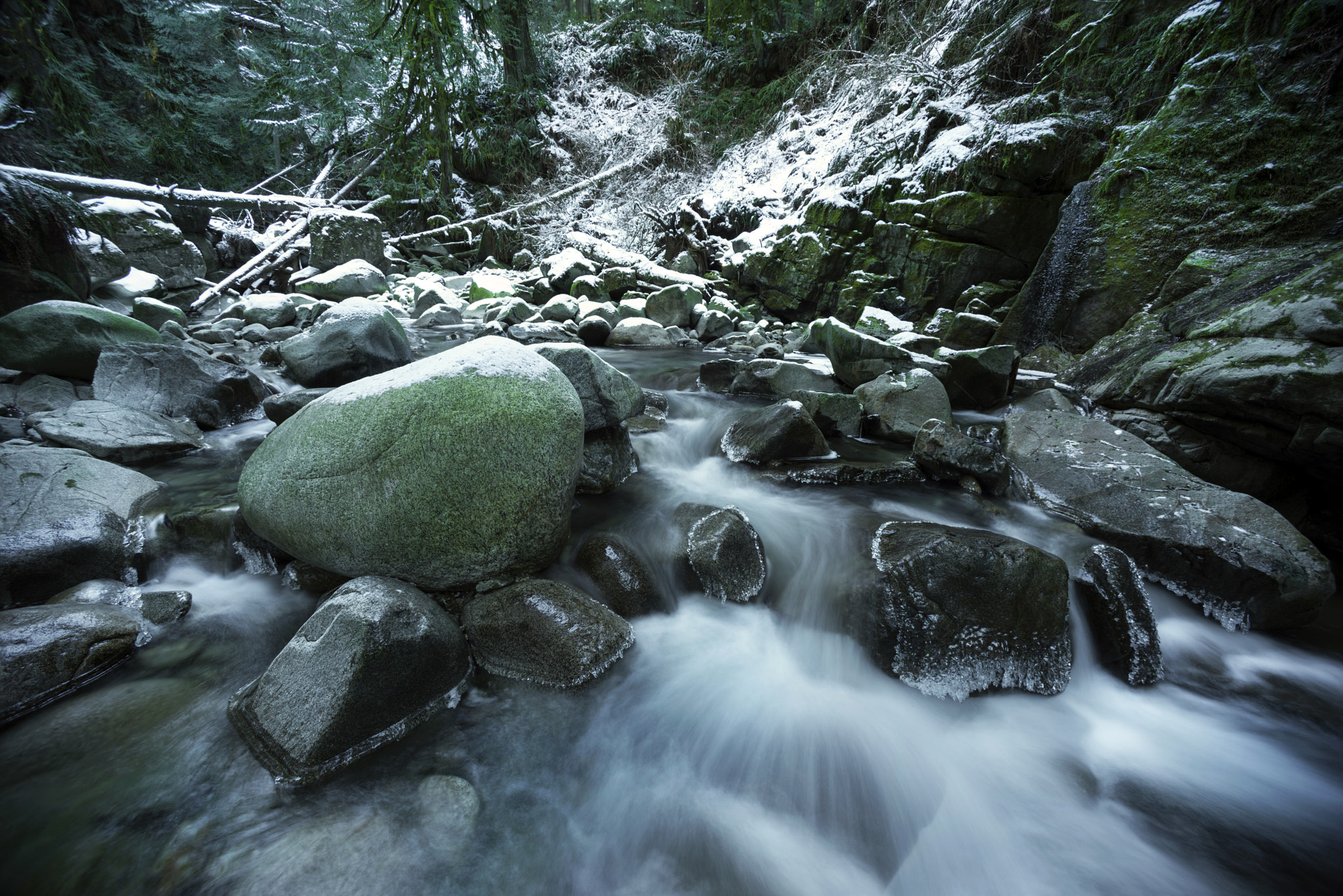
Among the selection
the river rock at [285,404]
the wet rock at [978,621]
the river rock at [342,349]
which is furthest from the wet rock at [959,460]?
the river rock at [342,349]

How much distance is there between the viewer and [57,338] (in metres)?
4.51

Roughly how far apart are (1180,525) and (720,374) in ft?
15.0

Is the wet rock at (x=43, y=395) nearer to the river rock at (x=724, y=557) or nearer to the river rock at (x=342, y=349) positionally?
the river rock at (x=342, y=349)

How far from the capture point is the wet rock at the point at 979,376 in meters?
5.59

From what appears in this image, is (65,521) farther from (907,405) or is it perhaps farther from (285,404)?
(907,405)

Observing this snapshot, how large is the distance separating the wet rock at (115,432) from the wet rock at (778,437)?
4.70m

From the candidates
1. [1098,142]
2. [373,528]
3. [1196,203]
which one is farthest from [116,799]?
[1098,142]

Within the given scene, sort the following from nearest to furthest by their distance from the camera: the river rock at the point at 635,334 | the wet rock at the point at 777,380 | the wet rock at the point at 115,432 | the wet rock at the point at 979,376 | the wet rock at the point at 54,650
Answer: the wet rock at the point at 54,650 → the wet rock at the point at 115,432 → the wet rock at the point at 979,376 → the wet rock at the point at 777,380 → the river rock at the point at 635,334

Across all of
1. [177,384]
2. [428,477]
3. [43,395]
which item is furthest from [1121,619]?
[43,395]

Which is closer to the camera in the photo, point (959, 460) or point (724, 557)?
point (724, 557)

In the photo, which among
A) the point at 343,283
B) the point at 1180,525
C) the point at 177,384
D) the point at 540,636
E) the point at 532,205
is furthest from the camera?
the point at 532,205

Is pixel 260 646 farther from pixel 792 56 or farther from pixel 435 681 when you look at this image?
pixel 792 56

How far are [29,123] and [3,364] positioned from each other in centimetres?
382

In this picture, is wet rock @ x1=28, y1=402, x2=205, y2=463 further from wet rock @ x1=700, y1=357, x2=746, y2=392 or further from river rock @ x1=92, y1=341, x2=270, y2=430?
wet rock @ x1=700, y1=357, x2=746, y2=392
